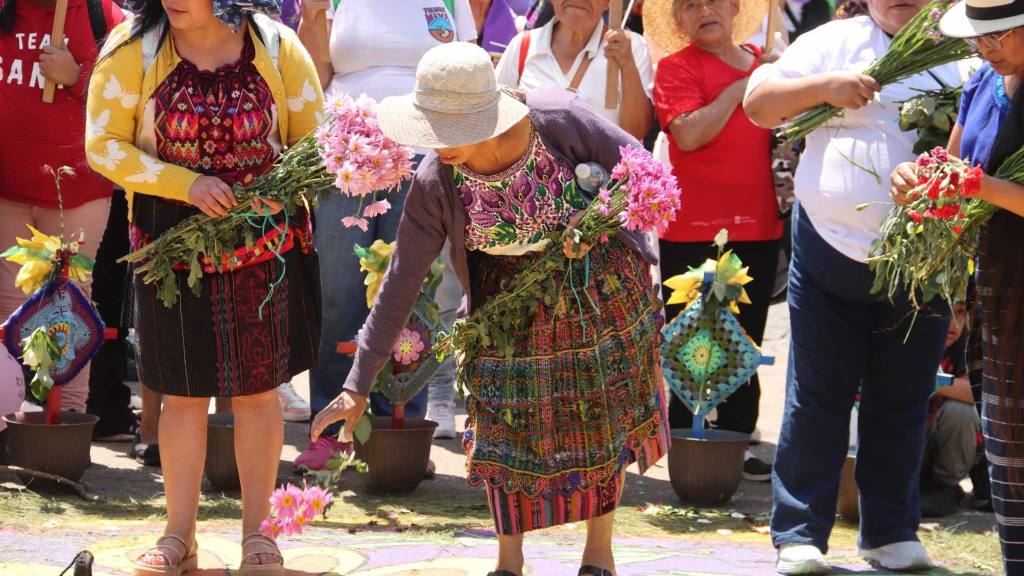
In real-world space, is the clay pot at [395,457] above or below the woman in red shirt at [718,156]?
below

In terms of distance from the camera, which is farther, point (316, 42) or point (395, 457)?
point (316, 42)

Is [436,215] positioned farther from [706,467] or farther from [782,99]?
[706,467]

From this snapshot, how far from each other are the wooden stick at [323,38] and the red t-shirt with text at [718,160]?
152 cm

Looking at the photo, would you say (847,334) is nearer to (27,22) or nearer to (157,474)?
(157,474)

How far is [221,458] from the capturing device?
600 cm

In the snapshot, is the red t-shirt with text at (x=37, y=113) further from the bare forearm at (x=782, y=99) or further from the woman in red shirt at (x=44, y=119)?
the bare forearm at (x=782, y=99)

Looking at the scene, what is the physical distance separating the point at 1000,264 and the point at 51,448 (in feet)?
12.6

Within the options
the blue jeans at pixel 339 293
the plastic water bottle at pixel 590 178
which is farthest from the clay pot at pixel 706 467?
the plastic water bottle at pixel 590 178

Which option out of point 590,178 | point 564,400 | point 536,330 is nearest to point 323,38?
point 590,178

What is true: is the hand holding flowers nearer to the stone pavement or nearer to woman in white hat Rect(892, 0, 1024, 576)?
woman in white hat Rect(892, 0, 1024, 576)

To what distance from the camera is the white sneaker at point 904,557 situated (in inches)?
199

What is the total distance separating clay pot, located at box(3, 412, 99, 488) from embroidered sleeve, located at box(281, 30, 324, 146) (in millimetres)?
1953

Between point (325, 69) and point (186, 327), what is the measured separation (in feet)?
7.70

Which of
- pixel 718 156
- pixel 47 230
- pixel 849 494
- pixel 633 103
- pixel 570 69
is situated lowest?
pixel 849 494
